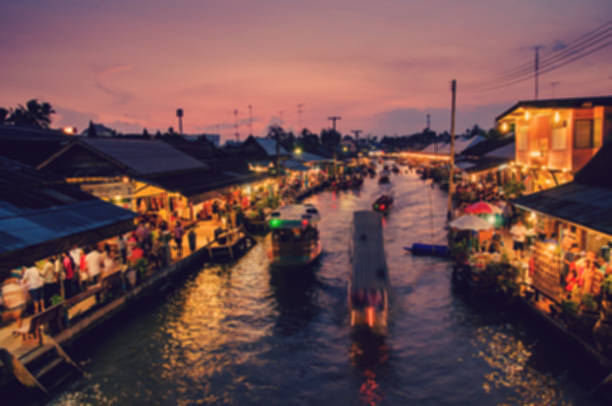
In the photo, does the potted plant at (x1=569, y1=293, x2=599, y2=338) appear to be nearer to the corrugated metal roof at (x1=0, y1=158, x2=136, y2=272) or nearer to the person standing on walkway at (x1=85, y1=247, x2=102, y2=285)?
the corrugated metal roof at (x1=0, y1=158, x2=136, y2=272)

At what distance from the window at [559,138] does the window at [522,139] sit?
3.97 m

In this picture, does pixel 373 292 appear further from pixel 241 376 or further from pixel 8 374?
pixel 8 374

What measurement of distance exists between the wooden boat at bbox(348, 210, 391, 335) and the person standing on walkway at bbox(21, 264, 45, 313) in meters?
10.8

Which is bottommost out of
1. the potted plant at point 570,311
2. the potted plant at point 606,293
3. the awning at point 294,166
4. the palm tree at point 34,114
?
the potted plant at point 570,311

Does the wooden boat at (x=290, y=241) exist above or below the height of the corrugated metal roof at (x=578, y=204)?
below

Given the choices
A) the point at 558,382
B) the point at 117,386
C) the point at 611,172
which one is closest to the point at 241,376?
the point at 117,386

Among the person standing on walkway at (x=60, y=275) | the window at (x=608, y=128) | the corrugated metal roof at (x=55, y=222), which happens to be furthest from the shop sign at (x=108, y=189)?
the window at (x=608, y=128)

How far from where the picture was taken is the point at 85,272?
1616cm

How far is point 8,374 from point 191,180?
816 inches

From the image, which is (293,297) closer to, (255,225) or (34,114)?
(255,225)

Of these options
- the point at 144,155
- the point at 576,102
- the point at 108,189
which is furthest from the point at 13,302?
the point at 576,102

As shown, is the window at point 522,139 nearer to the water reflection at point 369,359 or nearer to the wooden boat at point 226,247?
the water reflection at point 369,359

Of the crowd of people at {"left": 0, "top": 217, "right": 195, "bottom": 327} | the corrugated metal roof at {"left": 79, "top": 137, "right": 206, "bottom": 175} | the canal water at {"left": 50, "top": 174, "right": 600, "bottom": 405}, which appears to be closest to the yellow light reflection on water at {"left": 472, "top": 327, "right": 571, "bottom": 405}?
the canal water at {"left": 50, "top": 174, "right": 600, "bottom": 405}

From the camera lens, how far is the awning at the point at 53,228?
458 inches
